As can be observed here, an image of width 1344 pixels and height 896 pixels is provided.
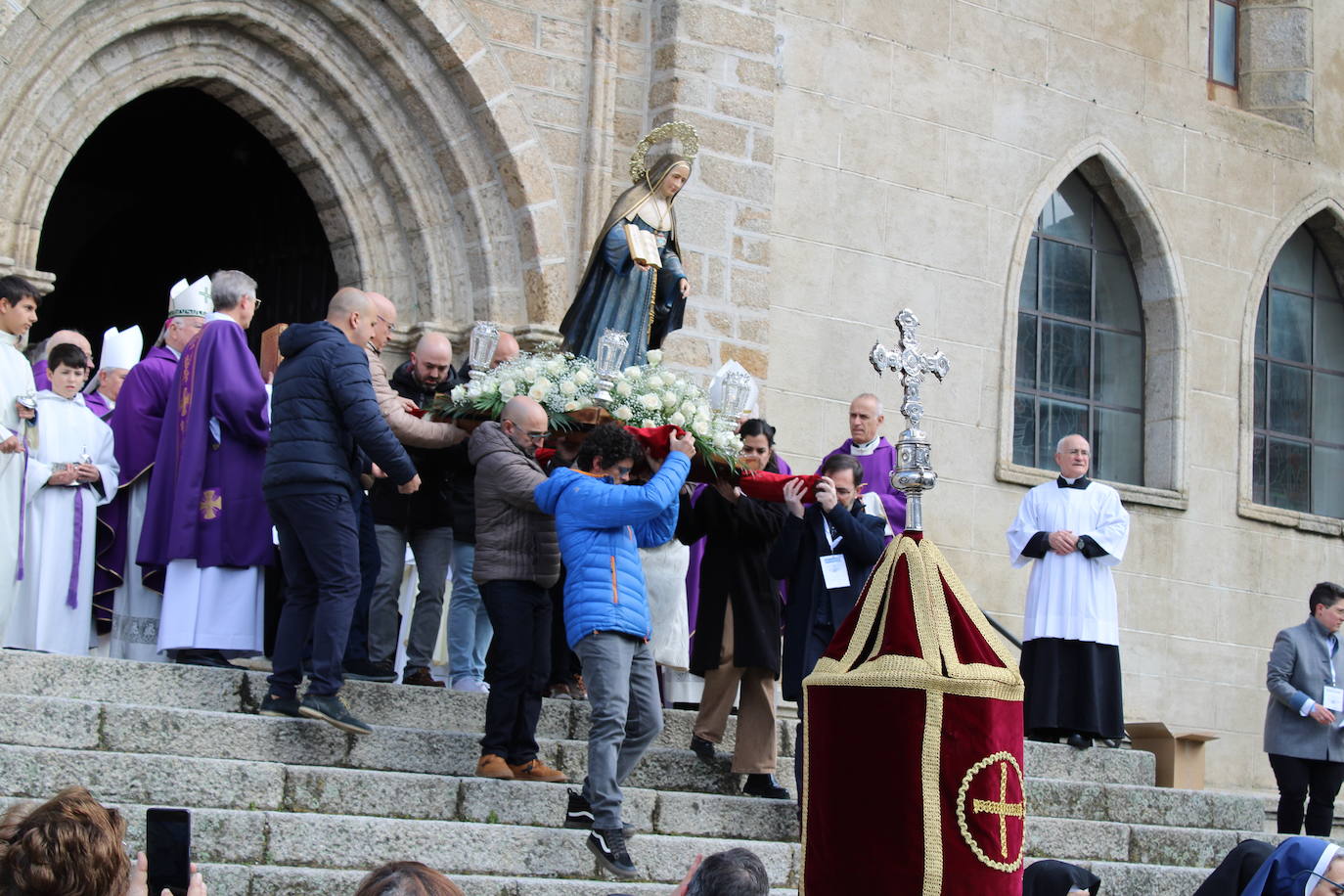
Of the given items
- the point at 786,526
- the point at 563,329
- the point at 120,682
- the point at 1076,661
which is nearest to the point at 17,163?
the point at 563,329

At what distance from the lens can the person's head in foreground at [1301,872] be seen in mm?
6414

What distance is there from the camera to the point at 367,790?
693cm

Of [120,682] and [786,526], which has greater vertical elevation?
[786,526]

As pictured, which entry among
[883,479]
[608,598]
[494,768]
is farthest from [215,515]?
[883,479]

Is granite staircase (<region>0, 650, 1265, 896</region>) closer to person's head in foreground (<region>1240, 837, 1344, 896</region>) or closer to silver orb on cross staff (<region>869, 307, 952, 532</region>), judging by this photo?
person's head in foreground (<region>1240, 837, 1344, 896</region>)

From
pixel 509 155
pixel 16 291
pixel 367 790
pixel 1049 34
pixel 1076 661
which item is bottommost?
pixel 367 790

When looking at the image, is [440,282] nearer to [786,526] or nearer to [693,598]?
[693,598]

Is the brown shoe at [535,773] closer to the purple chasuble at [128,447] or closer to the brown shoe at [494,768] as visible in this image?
the brown shoe at [494,768]

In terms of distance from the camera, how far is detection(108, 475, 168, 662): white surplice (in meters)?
8.35

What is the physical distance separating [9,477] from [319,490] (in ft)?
5.04

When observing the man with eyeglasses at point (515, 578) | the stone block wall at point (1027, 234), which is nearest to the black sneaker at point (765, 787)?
the man with eyeglasses at point (515, 578)

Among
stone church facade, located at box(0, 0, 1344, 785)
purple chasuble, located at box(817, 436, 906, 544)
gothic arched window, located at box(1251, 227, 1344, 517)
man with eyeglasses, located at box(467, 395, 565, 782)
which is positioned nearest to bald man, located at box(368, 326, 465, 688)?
man with eyeglasses, located at box(467, 395, 565, 782)

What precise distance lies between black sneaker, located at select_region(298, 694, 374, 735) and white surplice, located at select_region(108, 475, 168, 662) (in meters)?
1.47

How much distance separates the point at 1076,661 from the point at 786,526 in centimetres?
258
